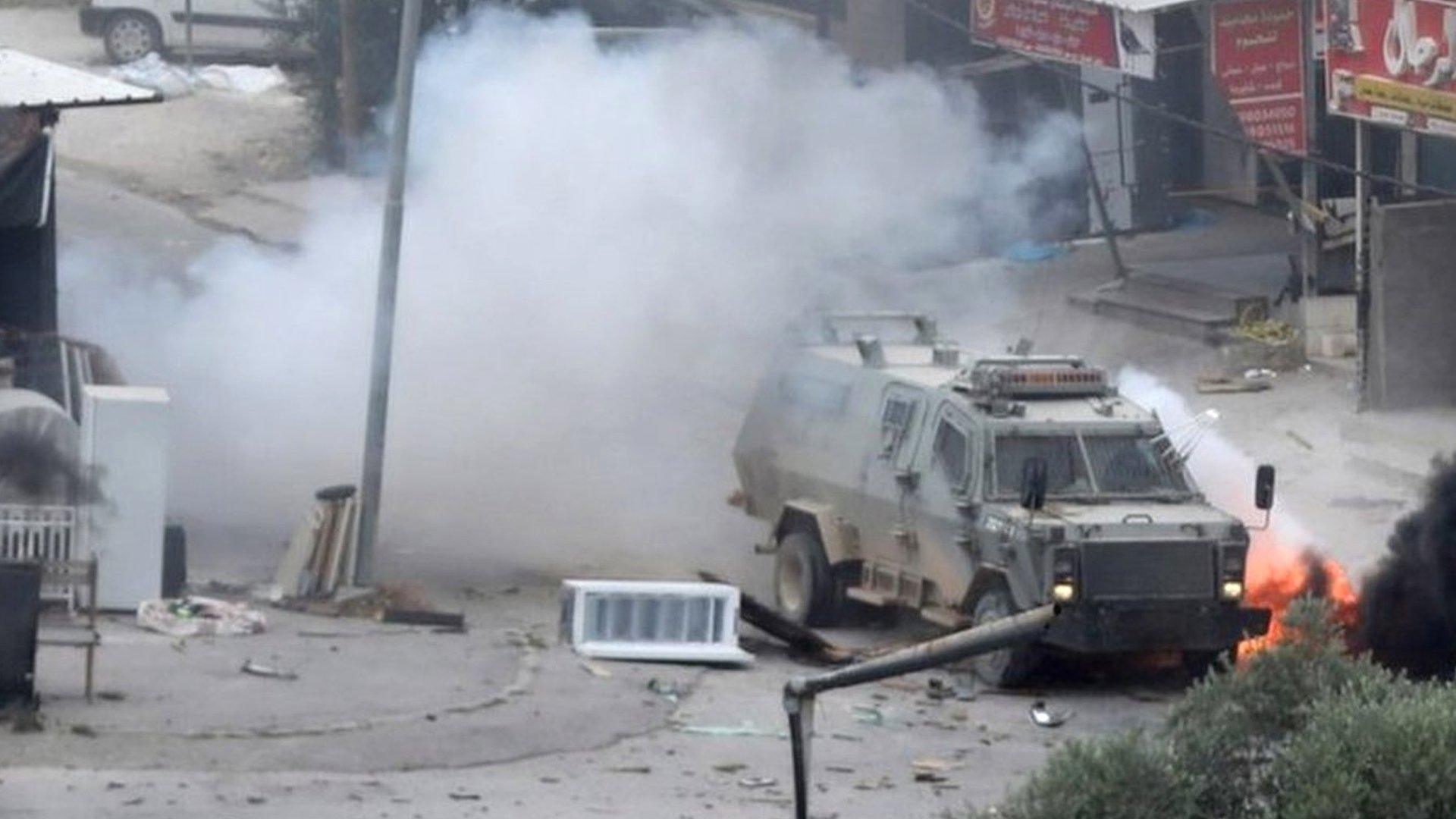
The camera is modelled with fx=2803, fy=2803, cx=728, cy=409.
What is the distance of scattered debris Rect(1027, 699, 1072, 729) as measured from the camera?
16.5m

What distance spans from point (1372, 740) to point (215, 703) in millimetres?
8974

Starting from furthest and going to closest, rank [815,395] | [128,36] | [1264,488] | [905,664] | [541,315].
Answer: [128,36]
[541,315]
[815,395]
[1264,488]
[905,664]

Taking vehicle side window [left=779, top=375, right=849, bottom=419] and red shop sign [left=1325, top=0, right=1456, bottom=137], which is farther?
red shop sign [left=1325, top=0, right=1456, bottom=137]

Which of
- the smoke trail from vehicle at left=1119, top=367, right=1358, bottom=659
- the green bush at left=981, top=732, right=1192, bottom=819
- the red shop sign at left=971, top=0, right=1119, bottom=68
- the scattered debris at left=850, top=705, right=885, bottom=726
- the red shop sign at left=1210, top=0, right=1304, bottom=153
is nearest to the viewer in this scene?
the green bush at left=981, top=732, right=1192, bottom=819

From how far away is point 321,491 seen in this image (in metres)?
19.7

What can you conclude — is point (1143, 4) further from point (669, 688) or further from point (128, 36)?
point (128, 36)

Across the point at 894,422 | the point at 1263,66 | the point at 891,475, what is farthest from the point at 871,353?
the point at 1263,66

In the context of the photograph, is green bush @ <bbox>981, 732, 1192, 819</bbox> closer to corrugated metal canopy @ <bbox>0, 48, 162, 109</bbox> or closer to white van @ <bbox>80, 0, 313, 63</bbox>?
corrugated metal canopy @ <bbox>0, 48, 162, 109</bbox>

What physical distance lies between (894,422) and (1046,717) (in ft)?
9.20

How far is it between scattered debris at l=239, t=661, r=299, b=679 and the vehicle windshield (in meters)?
4.54

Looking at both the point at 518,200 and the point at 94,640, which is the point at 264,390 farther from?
the point at 94,640

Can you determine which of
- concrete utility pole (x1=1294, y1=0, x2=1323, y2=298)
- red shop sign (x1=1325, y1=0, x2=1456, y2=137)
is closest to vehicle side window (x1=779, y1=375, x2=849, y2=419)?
red shop sign (x1=1325, y1=0, x2=1456, y2=137)

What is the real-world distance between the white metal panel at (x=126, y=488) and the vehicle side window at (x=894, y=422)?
4.73m

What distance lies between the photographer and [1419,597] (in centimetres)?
1722
